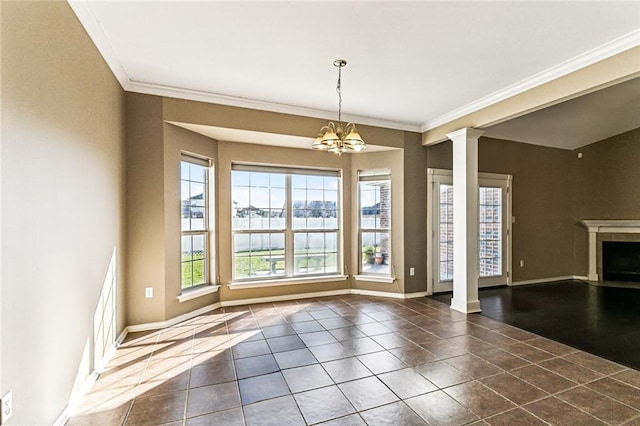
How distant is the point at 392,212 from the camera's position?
17.0 feet

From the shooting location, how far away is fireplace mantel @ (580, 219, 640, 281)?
603cm

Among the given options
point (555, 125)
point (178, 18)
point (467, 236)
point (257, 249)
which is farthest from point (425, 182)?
point (178, 18)

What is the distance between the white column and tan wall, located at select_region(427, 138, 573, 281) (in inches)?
64.9

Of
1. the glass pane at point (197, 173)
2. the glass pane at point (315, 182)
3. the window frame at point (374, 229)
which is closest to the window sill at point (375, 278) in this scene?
the window frame at point (374, 229)

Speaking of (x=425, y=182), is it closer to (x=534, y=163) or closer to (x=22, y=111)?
(x=534, y=163)

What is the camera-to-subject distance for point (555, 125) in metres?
5.48

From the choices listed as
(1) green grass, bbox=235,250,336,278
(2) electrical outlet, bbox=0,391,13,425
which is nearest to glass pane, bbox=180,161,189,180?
(1) green grass, bbox=235,250,336,278

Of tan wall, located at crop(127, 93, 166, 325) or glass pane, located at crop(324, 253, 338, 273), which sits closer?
tan wall, located at crop(127, 93, 166, 325)

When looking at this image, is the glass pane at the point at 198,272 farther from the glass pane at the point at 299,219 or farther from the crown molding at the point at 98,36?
the crown molding at the point at 98,36

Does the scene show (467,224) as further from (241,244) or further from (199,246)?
(199,246)

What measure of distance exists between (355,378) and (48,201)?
2540 mm

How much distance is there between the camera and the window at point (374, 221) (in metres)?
5.26

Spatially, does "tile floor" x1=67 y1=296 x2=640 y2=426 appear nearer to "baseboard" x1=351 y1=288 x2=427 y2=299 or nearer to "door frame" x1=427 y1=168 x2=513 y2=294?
"baseboard" x1=351 y1=288 x2=427 y2=299

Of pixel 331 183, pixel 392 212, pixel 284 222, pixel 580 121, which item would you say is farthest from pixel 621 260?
pixel 284 222
